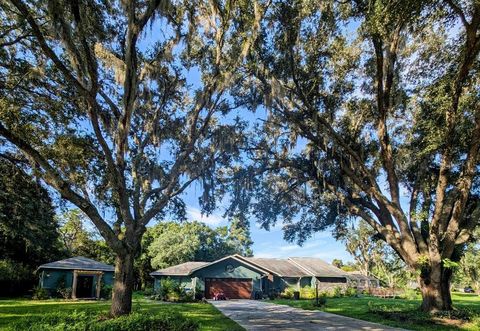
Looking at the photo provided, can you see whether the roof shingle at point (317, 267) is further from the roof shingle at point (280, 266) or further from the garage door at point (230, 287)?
the garage door at point (230, 287)

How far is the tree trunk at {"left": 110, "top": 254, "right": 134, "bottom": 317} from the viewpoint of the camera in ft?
34.2

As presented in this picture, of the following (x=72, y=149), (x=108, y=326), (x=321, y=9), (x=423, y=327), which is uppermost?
(x=321, y=9)

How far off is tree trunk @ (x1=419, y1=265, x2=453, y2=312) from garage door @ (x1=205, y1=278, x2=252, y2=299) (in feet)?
63.9

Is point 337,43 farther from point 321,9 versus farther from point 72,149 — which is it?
point 72,149

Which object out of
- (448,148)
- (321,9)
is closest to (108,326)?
(321,9)

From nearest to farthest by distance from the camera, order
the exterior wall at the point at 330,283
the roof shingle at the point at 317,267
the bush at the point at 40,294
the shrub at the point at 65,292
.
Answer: the bush at the point at 40,294 < the shrub at the point at 65,292 < the exterior wall at the point at 330,283 < the roof shingle at the point at 317,267

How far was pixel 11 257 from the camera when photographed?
88.3ft

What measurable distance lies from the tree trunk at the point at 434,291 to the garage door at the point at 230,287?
767 inches

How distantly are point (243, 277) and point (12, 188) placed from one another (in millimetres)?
22619

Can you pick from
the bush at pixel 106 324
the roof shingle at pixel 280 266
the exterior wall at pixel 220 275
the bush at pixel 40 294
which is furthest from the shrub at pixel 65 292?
the bush at pixel 106 324

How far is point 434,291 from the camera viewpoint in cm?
1427

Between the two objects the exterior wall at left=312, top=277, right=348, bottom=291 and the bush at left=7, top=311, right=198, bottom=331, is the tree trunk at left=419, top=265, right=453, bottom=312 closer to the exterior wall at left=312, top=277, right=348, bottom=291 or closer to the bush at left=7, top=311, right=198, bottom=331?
the bush at left=7, top=311, right=198, bottom=331

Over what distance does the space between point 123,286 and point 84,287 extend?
1923 centimetres

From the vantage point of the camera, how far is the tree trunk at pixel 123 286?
10422 mm
